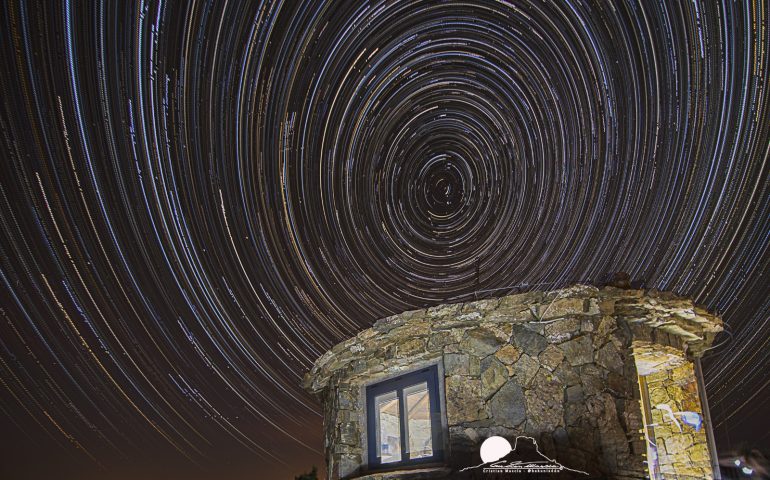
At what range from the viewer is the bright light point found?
6.68 meters

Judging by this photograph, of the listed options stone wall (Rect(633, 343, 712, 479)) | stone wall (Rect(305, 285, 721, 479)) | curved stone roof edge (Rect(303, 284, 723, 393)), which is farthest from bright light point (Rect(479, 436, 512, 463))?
stone wall (Rect(633, 343, 712, 479))

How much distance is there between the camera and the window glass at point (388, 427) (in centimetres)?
873

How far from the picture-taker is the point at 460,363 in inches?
303

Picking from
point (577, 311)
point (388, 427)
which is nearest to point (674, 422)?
point (577, 311)

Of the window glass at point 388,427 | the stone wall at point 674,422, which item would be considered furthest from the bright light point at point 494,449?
the stone wall at point 674,422

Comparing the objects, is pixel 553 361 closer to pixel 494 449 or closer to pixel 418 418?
pixel 494 449

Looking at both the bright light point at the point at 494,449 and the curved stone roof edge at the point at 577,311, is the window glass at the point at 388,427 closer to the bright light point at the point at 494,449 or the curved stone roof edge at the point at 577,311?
the curved stone roof edge at the point at 577,311

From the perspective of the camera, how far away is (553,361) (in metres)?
7.14

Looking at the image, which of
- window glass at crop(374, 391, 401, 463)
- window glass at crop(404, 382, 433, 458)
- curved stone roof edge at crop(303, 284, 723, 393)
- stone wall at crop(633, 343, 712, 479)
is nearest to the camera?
curved stone roof edge at crop(303, 284, 723, 393)

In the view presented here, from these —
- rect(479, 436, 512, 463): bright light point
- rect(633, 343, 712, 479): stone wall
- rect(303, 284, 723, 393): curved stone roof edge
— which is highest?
rect(303, 284, 723, 393): curved stone roof edge

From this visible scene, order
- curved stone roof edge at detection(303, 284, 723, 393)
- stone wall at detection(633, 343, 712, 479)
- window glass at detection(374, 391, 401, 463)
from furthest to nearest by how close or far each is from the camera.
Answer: window glass at detection(374, 391, 401, 463)
stone wall at detection(633, 343, 712, 479)
curved stone roof edge at detection(303, 284, 723, 393)

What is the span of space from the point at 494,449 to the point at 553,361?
1279mm

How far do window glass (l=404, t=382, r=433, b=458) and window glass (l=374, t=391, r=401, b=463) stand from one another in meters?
0.22

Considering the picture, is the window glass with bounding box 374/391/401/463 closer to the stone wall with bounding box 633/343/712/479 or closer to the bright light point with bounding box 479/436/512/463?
the bright light point with bounding box 479/436/512/463
